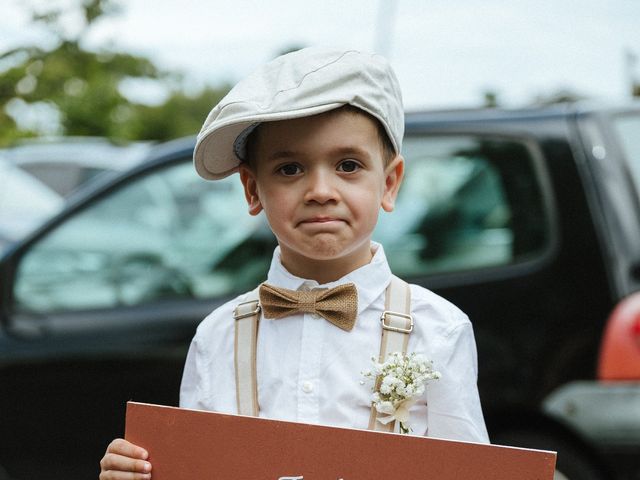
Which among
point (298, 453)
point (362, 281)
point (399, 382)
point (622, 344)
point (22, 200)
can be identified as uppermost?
point (22, 200)

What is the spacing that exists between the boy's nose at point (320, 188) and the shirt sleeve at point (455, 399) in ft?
1.06

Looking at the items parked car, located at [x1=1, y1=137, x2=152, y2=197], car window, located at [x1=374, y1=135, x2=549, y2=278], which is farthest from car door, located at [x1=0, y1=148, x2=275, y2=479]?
parked car, located at [x1=1, y1=137, x2=152, y2=197]

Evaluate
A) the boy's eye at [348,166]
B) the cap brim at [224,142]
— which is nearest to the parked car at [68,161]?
the cap brim at [224,142]

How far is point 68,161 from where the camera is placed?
853 centimetres

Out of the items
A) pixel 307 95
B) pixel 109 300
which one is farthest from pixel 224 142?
pixel 109 300

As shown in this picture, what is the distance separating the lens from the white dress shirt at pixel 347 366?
1.60 meters

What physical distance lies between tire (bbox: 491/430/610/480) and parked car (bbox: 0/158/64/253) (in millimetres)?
4323

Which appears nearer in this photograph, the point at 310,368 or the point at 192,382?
the point at 310,368

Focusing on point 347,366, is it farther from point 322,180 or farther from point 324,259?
point 322,180

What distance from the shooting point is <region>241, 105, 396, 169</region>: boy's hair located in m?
1.59

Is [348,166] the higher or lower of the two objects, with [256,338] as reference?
higher

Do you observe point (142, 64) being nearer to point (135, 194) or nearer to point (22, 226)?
point (22, 226)

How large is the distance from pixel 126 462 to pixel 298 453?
0.30 m

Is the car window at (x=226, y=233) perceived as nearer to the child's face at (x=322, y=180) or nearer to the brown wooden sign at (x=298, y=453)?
the child's face at (x=322, y=180)
